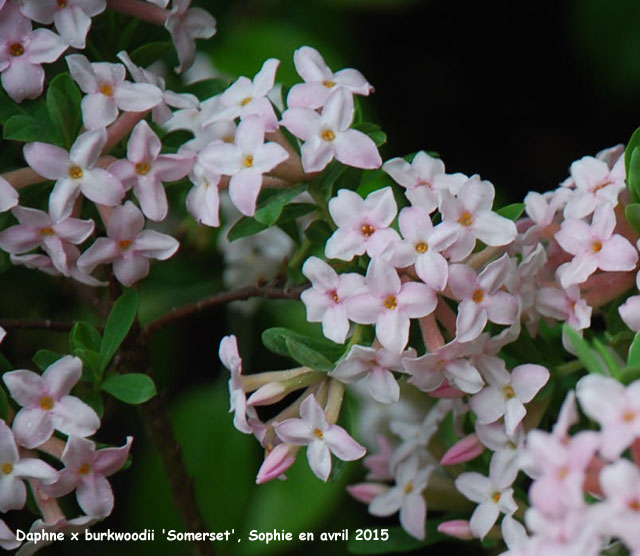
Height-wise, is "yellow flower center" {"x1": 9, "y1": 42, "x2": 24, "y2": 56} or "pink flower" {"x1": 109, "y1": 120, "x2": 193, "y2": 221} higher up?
"yellow flower center" {"x1": 9, "y1": 42, "x2": 24, "y2": 56}

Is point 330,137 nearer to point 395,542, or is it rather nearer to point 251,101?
point 251,101

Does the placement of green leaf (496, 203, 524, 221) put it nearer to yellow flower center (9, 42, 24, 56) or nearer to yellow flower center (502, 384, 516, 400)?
yellow flower center (502, 384, 516, 400)

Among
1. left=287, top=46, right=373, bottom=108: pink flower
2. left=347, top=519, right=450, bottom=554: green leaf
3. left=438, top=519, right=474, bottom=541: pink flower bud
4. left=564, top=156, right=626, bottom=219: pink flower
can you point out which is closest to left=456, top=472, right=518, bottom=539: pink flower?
left=438, top=519, right=474, bottom=541: pink flower bud

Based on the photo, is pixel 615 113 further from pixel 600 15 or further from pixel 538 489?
pixel 538 489

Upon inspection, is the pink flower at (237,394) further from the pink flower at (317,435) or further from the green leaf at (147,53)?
the green leaf at (147,53)

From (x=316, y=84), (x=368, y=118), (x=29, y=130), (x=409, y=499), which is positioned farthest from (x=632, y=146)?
(x=368, y=118)

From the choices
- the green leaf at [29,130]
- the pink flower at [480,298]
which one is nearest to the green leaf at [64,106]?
the green leaf at [29,130]
